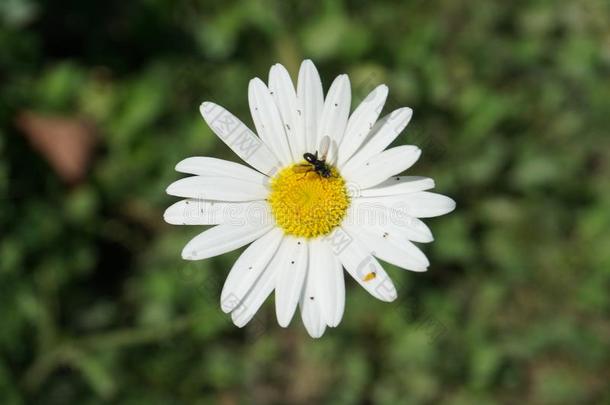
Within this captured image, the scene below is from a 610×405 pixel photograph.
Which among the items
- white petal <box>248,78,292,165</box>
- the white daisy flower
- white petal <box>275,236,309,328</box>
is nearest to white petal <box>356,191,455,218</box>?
the white daisy flower

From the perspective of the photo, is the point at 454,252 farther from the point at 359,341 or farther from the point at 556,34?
the point at 556,34

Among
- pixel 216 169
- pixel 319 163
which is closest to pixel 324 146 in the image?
pixel 319 163

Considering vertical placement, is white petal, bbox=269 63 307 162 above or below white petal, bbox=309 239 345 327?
above

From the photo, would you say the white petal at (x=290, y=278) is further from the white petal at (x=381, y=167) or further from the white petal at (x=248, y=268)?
the white petal at (x=381, y=167)

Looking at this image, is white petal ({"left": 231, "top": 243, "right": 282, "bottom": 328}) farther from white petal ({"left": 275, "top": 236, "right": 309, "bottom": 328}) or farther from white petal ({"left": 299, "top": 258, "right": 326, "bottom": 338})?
white petal ({"left": 299, "top": 258, "right": 326, "bottom": 338})

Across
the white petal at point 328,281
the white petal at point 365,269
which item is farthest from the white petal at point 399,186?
the white petal at point 328,281

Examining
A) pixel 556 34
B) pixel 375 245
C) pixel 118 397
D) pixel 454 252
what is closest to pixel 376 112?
pixel 375 245

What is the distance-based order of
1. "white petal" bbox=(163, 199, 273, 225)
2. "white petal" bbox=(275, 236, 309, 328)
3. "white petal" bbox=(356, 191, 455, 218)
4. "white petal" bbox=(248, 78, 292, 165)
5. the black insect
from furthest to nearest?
the black insect
"white petal" bbox=(248, 78, 292, 165)
"white petal" bbox=(163, 199, 273, 225)
"white petal" bbox=(275, 236, 309, 328)
"white petal" bbox=(356, 191, 455, 218)
